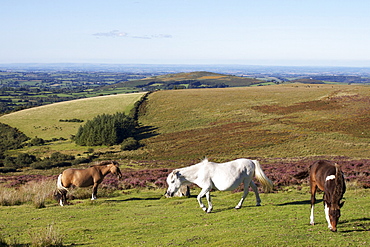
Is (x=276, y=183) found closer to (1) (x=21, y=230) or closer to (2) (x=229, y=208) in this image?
(2) (x=229, y=208)

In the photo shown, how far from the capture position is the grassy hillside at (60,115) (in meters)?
80.9

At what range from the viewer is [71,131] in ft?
265

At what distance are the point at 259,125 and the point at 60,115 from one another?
58.1 m

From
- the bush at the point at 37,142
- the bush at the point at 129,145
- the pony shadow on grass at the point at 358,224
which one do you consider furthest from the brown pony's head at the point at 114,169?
the bush at the point at 37,142

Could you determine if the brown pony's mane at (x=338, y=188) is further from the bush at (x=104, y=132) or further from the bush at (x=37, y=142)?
the bush at (x=37, y=142)

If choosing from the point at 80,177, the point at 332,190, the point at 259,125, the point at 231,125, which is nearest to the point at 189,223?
the point at 332,190

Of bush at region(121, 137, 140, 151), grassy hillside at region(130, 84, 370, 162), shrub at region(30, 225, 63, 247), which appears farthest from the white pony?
bush at region(121, 137, 140, 151)

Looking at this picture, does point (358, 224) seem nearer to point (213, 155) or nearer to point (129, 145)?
point (213, 155)

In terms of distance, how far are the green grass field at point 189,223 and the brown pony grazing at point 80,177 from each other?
719 mm

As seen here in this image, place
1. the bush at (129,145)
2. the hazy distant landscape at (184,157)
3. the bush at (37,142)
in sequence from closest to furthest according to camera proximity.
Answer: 1. the hazy distant landscape at (184,157)
2. the bush at (129,145)
3. the bush at (37,142)

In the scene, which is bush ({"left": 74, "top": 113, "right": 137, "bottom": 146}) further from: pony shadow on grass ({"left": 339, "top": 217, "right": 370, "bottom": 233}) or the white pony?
pony shadow on grass ({"left": 339, "top": 217, "right": 370, "bottom": 233})

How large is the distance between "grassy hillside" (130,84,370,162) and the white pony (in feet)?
110

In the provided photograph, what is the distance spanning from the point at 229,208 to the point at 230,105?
80.4 meters

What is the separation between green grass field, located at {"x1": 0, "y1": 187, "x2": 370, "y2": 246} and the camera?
8764 mm
